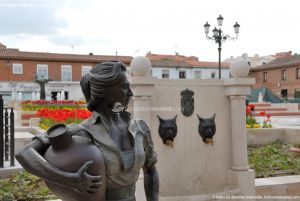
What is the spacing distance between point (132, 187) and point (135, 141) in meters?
0.24

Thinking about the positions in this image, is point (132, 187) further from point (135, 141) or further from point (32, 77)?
point (32, 77)

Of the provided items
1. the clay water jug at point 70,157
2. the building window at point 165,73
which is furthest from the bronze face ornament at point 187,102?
the building window at point 165,73

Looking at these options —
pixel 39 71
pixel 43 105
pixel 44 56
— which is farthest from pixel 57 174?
pixel 44 56

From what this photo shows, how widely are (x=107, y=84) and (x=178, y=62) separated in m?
47.5

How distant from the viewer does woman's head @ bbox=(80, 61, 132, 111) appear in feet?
5.45

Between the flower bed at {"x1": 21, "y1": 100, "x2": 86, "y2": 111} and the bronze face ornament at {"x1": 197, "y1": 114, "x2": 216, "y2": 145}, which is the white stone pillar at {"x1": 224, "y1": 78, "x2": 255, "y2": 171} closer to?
the bronze face ornament at {"x1": 197, "y1": 114, "x2": 216, "y2": 145}

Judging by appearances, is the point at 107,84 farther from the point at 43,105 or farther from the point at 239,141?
the point at 43,105

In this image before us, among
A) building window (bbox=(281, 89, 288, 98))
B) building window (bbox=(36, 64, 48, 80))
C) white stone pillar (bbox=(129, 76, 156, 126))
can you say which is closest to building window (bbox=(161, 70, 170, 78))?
building window (bbox=(281, 89, 288, 98))

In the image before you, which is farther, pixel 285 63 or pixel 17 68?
pixel 285 63

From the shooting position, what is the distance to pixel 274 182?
5012 mm

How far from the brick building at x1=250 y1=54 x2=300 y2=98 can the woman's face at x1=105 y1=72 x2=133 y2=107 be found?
4207 cm

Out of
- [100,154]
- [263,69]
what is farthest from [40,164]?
[263,69]

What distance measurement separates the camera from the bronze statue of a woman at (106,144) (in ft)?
4.85

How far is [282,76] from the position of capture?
141 feet
